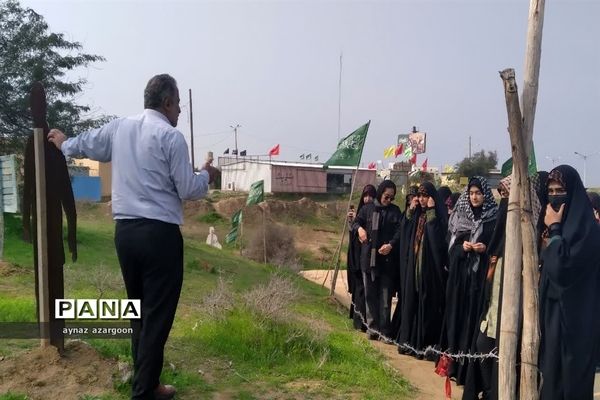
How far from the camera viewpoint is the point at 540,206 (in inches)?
137

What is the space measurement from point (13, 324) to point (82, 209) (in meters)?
26.5

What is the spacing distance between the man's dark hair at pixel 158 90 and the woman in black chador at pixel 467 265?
2.68m

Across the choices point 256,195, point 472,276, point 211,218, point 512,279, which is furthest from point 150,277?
point 211,218

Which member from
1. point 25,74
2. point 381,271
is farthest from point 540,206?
point 25,74

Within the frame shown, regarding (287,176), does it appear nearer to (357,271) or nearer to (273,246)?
(273,246)

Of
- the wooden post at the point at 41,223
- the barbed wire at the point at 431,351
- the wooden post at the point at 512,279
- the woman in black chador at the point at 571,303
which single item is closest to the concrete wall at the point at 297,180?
the barbed wire at the point at 431,351

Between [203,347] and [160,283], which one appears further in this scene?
[203,347]

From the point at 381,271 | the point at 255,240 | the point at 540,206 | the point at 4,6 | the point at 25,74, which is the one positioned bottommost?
the point at 255,240

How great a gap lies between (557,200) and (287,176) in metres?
39.0

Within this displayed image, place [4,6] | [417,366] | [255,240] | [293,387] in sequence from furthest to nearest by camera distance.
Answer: [255,240] < [4,6] < [417,366] < [293,387]

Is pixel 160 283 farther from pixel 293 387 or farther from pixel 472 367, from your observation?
pixel 472 367

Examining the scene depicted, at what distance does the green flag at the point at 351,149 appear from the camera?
352 inches

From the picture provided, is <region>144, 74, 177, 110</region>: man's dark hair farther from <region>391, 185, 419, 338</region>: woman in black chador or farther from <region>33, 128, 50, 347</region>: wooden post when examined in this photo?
<region>391, 185, 419, 338</region>: woman in black chador

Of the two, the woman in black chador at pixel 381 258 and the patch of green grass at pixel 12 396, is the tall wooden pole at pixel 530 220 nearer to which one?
the patch of green grass at pixel 12 396
